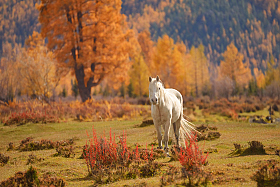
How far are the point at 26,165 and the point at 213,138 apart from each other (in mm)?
6643

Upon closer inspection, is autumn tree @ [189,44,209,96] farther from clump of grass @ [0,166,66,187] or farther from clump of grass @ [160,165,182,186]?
clump of grass @ [0,166,66,187]

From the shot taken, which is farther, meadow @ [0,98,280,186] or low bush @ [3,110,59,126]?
low bush @ [3,110,59,126]

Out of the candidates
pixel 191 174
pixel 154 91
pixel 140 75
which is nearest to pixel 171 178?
pixel 191 174

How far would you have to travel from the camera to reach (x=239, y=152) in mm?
7348

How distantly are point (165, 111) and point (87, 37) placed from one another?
19.8 m

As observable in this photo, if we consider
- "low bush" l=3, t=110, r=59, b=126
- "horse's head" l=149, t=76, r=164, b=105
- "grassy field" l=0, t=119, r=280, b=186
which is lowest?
"grassy field" l=0, t=119, r=280, b=186

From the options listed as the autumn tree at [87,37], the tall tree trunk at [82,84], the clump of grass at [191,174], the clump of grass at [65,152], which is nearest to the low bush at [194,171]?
the clump of grass at [191,174]

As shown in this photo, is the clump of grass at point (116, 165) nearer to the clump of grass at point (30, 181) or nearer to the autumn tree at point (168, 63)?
the clump of grass at point (30, 181)

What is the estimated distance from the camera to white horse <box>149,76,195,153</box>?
22.5 feet

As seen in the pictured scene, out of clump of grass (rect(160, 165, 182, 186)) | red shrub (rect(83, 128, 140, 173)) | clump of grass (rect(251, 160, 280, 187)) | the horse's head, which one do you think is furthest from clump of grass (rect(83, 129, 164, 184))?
clump of grass (rect(251, 160, 280, 187))

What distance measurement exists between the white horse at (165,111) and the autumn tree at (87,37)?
1682 centimetres

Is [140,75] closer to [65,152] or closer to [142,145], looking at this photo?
[142,145]

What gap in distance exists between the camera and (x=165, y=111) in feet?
24.1

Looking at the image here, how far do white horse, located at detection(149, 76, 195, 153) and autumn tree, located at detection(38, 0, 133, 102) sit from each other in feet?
55.2
